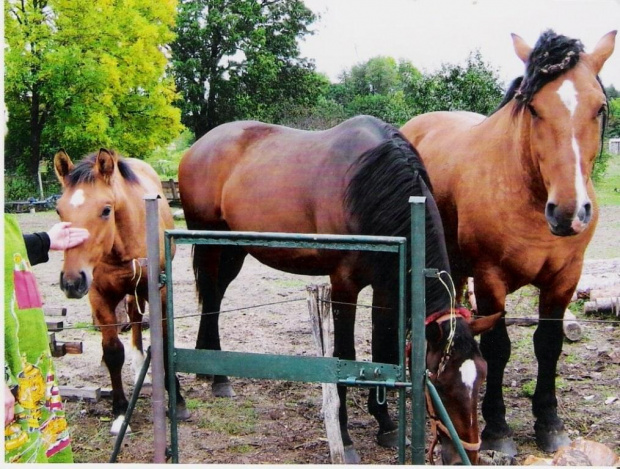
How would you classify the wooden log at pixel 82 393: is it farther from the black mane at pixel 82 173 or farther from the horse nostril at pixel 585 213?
the horse nostril at pixel 585 213

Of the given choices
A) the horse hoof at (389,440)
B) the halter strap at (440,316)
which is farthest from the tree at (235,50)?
the horse hoof at (389,440)

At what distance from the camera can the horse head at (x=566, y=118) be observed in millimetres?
2449

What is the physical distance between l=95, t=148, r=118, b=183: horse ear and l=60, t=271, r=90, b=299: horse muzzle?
1.87 ft

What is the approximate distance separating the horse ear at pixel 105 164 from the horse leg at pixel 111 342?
70cm

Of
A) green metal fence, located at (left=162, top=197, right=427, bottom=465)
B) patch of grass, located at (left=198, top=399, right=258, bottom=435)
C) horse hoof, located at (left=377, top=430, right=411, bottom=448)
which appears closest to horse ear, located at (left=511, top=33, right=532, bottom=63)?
green metal fence, located at (left=162, top=197, right=427, bottom=465)

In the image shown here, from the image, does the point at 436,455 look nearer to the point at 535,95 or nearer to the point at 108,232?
the point at 535,95

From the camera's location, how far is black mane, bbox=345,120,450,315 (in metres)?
2.50

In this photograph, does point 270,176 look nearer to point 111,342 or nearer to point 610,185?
point 111,342

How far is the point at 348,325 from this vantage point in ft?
10.3

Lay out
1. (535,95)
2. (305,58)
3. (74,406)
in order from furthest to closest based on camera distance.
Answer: (305,58)
(74,406)
(535,95)

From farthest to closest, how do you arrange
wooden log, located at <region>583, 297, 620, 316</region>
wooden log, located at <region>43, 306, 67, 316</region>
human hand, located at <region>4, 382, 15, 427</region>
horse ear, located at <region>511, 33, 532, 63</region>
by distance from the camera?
wooden log, located at <region>583, 297, 620, 316</region>
wooden log, located at <region>43, 306, 67, 316</region>
horse ear, located at <region>511, 33, 532, 63</region>
human hand, located at <region>4, 382, 15, 427</region>

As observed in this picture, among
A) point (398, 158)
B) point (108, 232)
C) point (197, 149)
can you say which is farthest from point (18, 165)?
point (398, 158)

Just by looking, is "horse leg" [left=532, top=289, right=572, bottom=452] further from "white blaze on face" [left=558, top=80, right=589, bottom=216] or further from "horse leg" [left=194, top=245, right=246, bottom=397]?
"horse leg" [left=194, top=245, right=246, bottom=397]

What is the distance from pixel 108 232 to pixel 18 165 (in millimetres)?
848
